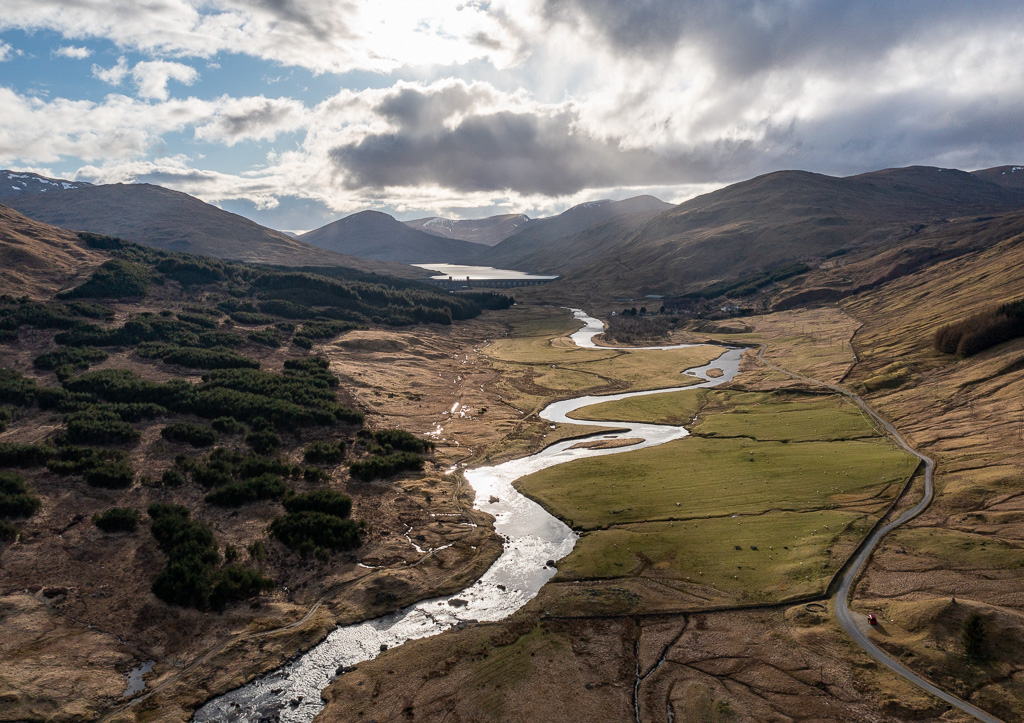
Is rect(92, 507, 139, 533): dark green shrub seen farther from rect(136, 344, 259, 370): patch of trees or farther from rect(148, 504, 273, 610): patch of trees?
rect(136, 344, 259, 370): patch of trees

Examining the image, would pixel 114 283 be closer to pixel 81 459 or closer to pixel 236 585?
pixel 81 459

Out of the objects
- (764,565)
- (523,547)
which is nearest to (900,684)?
(764,565)

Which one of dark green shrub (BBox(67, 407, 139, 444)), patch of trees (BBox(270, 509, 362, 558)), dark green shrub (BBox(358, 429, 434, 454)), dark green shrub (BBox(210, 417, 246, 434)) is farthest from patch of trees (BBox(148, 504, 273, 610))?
dark green shrub (BBox(358, 429, 434, 454))

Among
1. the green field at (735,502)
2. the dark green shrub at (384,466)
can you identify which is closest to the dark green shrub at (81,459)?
the dark green shrub at (384,466)

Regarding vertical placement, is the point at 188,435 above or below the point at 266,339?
below

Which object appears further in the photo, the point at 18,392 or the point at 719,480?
the point at 18,392

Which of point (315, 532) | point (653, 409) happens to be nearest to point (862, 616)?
point (315, 532)
